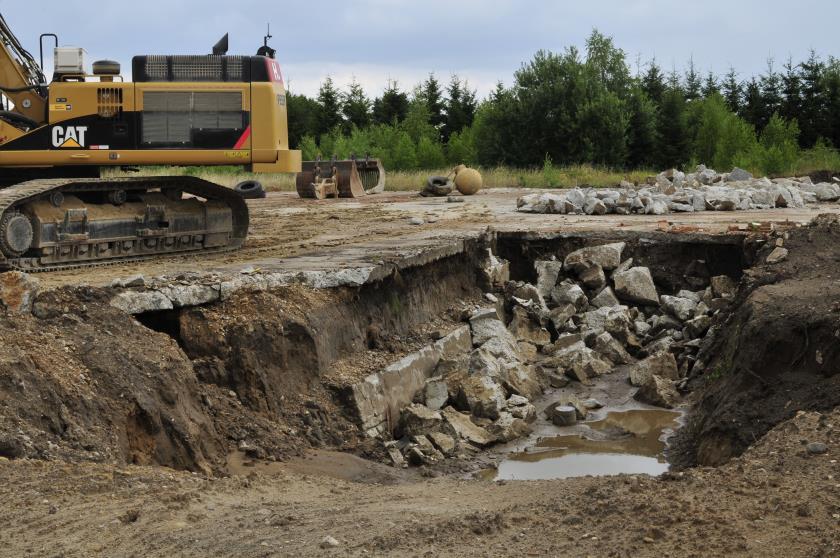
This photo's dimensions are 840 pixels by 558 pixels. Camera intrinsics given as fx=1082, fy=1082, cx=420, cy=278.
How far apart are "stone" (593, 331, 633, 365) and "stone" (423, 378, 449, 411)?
3535 mm

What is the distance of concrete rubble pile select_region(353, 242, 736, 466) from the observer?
1123 centimetres

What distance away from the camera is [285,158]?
13.6 meters

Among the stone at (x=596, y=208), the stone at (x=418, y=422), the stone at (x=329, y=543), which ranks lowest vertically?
the stone at (x=418, y=422)

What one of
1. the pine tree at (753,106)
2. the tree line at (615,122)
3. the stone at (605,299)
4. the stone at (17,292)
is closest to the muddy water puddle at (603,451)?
the stone at (605,299)

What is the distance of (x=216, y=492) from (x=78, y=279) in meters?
5.18

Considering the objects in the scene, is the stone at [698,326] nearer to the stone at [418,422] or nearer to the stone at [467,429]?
the stone at [467,429]

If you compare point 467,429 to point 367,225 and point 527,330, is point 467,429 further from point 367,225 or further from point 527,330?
point 367,225

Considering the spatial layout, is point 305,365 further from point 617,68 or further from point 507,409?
point 617,68

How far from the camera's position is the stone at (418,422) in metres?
11.1

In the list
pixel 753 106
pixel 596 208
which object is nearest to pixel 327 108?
pixel 753 106

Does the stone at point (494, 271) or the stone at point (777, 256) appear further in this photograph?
the stone at point (494, 271)

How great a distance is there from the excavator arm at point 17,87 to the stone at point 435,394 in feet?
19.0

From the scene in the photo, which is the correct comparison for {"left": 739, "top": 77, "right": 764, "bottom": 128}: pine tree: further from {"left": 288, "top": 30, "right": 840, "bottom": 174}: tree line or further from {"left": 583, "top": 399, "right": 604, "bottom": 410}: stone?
{"left": 583, "top": 399, "right": 604, "bottom": 410}: stone

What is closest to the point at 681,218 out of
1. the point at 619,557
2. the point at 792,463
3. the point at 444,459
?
the point at 444,459
